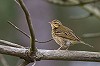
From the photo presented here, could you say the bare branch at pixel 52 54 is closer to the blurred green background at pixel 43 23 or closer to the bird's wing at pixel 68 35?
the bird's wing at pixel 68 35

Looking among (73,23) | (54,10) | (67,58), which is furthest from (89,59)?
(54,10)

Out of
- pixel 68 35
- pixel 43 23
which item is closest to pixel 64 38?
pixel 68 35

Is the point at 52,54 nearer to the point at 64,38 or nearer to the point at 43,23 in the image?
the point at 64,38

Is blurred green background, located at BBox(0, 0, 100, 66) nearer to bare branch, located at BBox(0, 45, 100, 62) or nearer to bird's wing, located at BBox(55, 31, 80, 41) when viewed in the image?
bird's wing, located at BBox(55, 31, 80, 41)

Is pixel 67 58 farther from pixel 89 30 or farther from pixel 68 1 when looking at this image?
pixel 89 30

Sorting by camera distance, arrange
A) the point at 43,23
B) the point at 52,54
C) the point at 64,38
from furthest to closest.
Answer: the point at 43,23
the point at 64,38
the point at 52,54

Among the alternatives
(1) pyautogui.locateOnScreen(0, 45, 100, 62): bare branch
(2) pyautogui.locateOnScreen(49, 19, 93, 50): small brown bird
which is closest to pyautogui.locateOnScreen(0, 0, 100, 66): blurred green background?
(2) pyautogui.locateOnScreen(49, 19, 93, 50): small brown bird

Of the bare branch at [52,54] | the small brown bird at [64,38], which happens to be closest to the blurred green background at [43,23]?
the small brown bird at [64,38]
